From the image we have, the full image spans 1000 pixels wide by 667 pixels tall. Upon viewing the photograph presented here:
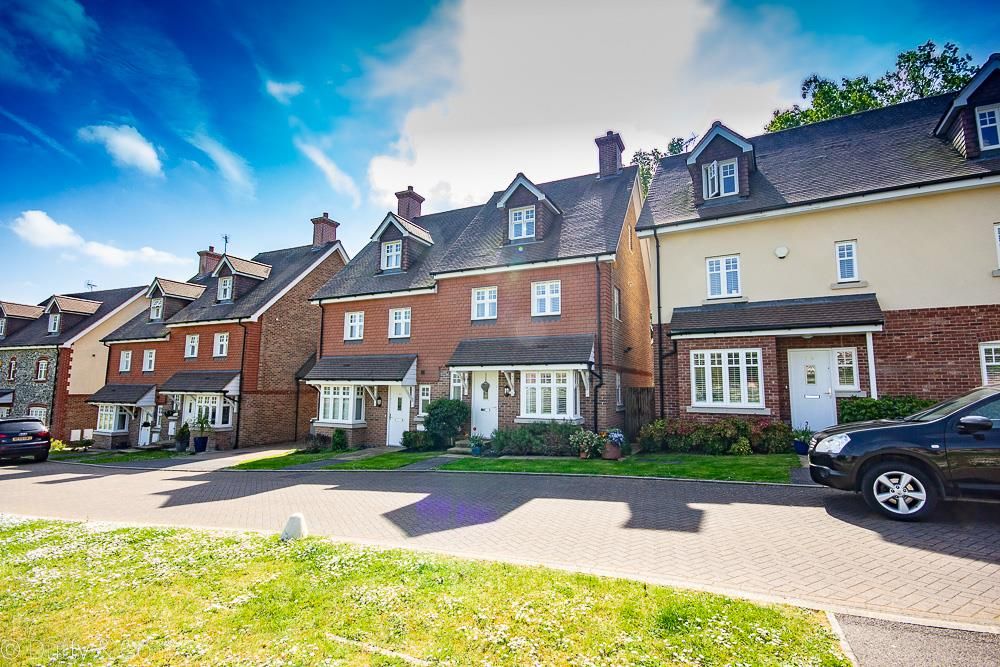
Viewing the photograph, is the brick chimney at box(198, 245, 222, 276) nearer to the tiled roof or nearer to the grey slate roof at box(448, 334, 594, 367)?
the tiled roof

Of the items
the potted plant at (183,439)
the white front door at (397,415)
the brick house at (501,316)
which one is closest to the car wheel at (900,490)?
the brick house at (501,316)

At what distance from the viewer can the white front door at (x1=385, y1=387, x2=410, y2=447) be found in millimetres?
20719

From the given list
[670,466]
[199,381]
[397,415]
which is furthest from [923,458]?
[199,381]

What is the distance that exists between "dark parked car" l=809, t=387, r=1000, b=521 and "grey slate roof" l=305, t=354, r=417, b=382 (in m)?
15.3

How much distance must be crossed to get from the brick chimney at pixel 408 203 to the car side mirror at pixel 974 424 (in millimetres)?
24435

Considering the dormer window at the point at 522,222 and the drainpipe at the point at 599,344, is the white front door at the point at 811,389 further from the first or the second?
the dormer window at the point at 522,222

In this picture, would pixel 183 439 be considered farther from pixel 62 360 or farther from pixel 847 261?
pixel 847 261

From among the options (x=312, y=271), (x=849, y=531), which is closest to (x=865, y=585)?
(x=849, y=531)

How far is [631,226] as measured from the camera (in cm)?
2117

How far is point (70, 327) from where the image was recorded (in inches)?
1377

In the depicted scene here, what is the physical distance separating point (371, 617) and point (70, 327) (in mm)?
41637

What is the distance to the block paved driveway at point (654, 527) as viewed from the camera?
16.9 feet

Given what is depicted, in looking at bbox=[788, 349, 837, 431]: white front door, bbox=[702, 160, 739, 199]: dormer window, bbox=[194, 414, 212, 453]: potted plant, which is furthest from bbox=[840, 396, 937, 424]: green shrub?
bbox=[194, 414, 212, 453]: potted plant

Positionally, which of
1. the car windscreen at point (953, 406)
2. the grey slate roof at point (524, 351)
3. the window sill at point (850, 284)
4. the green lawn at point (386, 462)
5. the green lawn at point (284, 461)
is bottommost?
the green lawn at point (284, 461)
